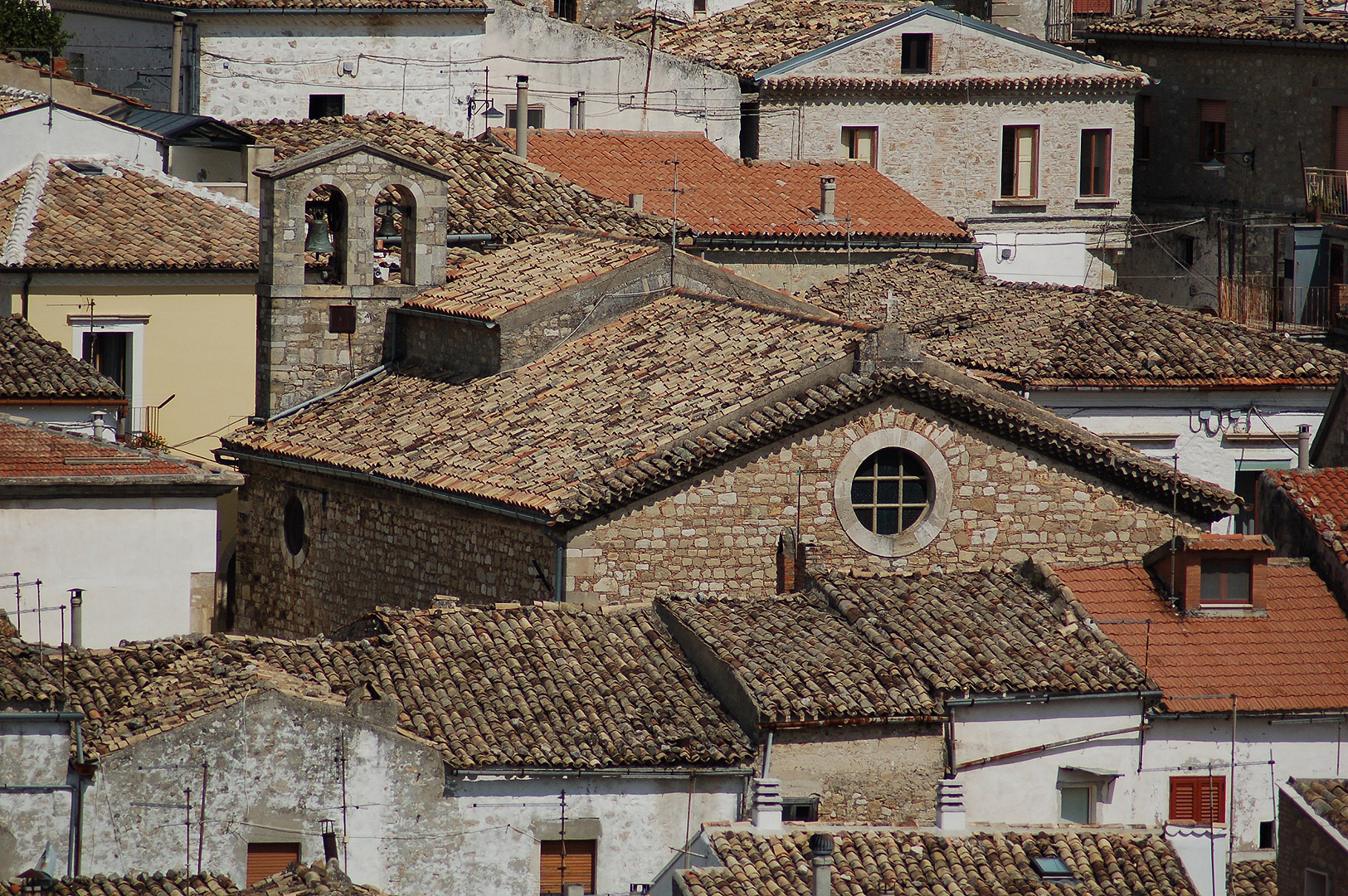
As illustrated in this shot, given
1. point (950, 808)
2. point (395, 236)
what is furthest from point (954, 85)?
point (950, 808)

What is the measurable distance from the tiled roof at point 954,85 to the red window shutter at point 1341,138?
135 inches

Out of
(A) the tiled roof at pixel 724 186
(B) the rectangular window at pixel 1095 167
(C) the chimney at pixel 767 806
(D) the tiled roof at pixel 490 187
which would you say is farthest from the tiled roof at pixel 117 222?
(B) the rectangular window at pixel 1095 167

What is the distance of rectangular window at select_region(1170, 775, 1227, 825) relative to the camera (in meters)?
22.7

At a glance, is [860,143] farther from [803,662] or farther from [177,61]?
[803,662]

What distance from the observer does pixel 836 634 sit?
22922mm

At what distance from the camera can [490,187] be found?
3562 centimetres

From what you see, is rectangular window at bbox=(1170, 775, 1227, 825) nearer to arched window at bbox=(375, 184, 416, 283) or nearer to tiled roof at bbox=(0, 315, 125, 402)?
tiled roof at bbox=(0, 315, 125, 402)

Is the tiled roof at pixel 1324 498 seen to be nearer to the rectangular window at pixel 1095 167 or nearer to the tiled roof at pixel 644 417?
the tiled roof at pixel 644 417

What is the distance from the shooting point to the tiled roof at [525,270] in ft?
96.2

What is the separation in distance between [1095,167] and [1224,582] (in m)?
24.4

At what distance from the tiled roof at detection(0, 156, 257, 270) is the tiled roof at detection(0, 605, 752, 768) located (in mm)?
11064

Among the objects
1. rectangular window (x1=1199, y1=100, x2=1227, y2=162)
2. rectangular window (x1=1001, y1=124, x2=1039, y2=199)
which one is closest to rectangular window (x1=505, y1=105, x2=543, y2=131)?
rectangular window (x1=1001, y1=124, x2=1039, y2=199)

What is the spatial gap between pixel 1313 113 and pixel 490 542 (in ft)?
84.5

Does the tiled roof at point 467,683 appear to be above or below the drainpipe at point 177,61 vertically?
below
